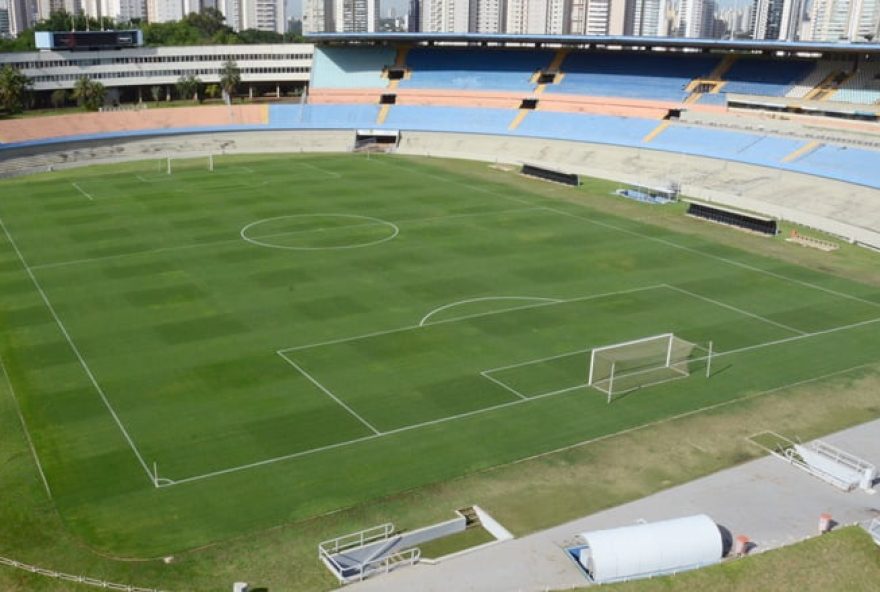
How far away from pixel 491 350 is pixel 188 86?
277 ft

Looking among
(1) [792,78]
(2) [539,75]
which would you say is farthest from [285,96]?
(1) [792,78]

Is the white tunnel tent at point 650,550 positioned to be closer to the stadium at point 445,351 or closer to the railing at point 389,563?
the stadium at point 445,351

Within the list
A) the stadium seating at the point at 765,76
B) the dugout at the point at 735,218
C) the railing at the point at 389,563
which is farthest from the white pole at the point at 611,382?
the stadium seating at the point at 765,76

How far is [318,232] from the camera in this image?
46.8m

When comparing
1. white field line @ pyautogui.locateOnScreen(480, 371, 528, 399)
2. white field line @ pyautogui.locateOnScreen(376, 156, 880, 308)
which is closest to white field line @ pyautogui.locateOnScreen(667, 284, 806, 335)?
white field line @ pyautogui.locateOnScreen(376, 156, 880, 308)

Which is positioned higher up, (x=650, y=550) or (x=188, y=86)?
(x=188, y=86)

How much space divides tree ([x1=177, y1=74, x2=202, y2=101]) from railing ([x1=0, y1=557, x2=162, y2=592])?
9313 cm

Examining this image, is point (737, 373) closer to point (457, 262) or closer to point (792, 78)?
point (457, 262)

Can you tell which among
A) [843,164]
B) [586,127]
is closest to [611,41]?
[586,127]

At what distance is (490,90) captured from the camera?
83.9 meters

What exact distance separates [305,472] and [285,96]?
9657 centimetres

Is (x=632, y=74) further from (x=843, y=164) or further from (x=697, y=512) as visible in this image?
(x=697, y=512)

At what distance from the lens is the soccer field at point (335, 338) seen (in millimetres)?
22828

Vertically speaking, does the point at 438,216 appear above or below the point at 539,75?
below
